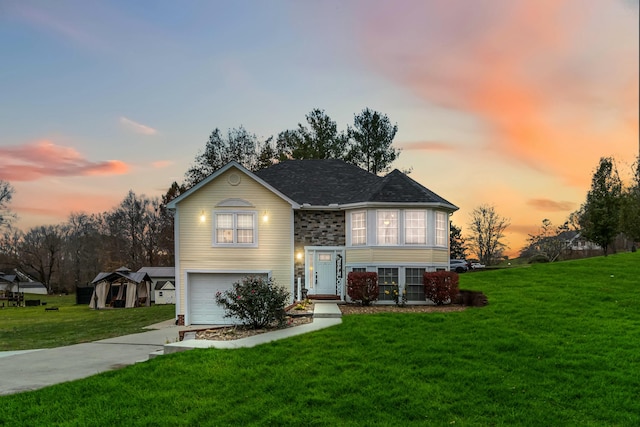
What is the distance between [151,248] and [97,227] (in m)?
17.7

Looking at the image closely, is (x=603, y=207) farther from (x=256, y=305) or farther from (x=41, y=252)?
(x=41, y=252)

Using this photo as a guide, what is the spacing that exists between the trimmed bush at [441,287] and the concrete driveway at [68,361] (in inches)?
402

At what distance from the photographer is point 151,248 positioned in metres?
59.7

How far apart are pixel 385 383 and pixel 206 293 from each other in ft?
46.2

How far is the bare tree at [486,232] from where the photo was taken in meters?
55.8

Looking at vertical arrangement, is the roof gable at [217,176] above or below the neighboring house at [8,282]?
above

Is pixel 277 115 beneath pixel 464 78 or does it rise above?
above

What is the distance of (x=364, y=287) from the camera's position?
757 inches

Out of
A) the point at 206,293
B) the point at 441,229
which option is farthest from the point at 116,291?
the point at 441,229

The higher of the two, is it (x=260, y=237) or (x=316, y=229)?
(x=316, y=229)

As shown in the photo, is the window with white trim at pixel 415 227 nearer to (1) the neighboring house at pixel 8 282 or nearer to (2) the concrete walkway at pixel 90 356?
(2) the concrete walkway at pixel 90 356

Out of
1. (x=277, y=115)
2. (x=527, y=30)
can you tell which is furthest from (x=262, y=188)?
(x=277, y=115)

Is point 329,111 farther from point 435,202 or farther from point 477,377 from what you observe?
point 477,377

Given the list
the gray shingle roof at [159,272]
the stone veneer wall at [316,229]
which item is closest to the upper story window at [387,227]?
the stone veneer wall at [316,229]
